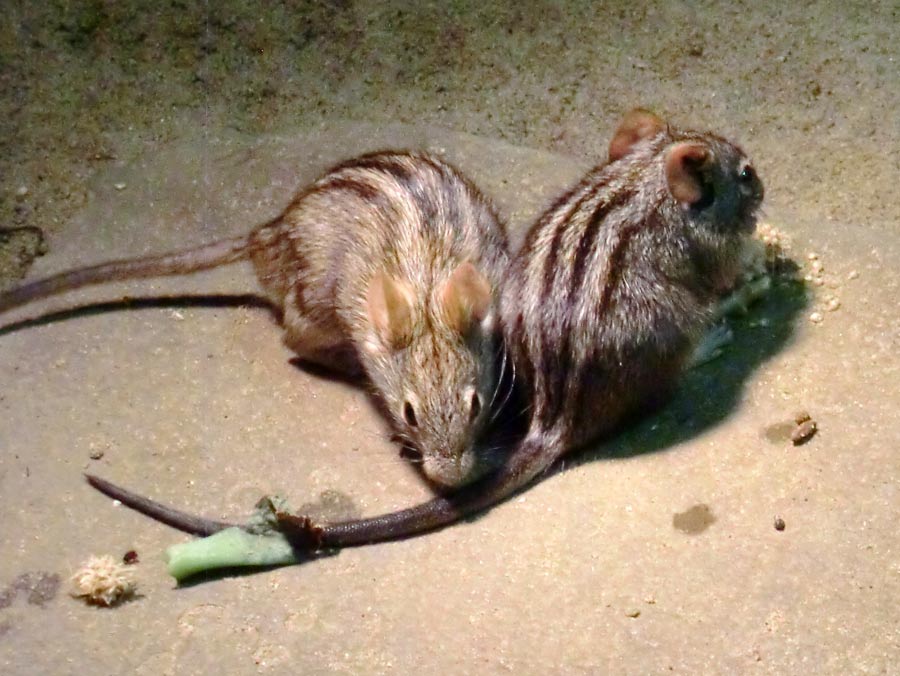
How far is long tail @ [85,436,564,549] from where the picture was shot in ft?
13.8

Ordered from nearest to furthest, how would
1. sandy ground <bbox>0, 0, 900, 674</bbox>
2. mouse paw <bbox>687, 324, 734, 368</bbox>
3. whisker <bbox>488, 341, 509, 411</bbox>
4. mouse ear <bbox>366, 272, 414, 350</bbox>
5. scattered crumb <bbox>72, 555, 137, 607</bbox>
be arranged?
sandy ground <bbox>0, 0, 900, 674</bbox> → scattered crumb <bbox>72, 555, 137, 607</bbox> → mouse ear <bbox>366, 272, 414, 350</bbox> → whisker <bbox>488, 341, 509, 411</bbox> → mouse paw <bbox>687, 324, 734, 368</bbox>

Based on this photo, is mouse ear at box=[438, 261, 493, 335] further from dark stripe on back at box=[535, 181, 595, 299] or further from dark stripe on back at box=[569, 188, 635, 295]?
dark stripe on back at box=[569, 188, 635, 295]

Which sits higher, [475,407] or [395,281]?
[395,281]

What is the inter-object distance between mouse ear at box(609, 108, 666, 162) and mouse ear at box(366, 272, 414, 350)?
4.64 ft

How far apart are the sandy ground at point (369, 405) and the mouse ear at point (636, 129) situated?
0.73 m

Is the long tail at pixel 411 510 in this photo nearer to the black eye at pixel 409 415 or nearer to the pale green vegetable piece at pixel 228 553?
the pale green vegetable piece at pixel 228 553

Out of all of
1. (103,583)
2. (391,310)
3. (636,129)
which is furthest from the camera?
(636,129)

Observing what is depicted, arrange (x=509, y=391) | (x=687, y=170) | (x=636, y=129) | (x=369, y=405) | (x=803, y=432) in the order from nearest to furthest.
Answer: (x=803, y=432) < (x=687, y=170) < (x=509, y=391) < (x=369, y=405) < (x=636, y=129)

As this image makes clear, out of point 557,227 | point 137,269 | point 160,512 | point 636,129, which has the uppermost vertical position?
point 636,129

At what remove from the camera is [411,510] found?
4.30 metres

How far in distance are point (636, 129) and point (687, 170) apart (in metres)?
0.61

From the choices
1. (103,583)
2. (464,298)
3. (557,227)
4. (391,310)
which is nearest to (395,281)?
(391,310)

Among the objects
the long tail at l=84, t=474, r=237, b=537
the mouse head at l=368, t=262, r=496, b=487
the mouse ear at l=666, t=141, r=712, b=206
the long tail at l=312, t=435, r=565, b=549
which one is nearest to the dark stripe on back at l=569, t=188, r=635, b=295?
the mouse ear at l=666, t=141, r=712, b=206

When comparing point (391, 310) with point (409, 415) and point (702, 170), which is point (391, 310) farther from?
point (702, 170)
